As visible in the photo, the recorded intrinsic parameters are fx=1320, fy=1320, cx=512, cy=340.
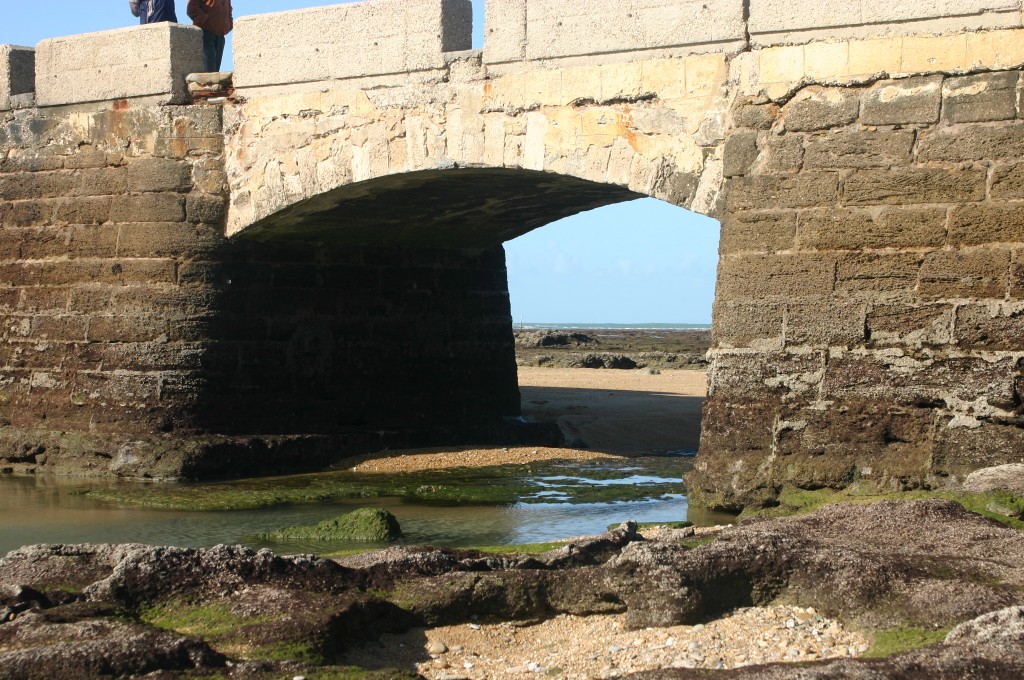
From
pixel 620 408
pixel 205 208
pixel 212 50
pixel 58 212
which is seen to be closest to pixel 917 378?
pixel 205 208

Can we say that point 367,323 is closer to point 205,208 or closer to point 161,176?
point 205,208

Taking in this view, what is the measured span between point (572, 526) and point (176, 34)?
4.78 m

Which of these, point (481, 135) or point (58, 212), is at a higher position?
point (481, 135)

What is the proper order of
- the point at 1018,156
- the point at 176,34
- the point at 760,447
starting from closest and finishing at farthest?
the point at 1018,156 → the point at 760,447 → the point at 176,34

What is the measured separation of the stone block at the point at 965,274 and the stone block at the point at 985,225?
59mm

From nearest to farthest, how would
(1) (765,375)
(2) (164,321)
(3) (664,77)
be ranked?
(1) (765,375)
(3) (664,77)
(2) (164,321)

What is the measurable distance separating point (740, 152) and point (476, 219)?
345 centimetres

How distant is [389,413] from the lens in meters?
10.2

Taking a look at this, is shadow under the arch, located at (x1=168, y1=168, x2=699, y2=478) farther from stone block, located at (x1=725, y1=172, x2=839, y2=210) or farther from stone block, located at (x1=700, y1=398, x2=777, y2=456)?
stone block, located at (x1=700, y1=398, x2=777, y2=456)

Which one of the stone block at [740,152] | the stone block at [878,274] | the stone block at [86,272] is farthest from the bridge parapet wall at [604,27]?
the stone block at [86,272]

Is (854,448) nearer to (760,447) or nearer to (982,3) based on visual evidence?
(760,447)

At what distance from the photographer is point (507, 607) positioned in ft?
13.4

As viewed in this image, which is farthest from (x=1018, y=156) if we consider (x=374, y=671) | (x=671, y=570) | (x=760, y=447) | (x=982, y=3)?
(x=374, y=671)

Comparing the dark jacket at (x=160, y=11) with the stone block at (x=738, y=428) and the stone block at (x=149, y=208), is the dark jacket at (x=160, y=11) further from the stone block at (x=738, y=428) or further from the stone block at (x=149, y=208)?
the stone block at (x=738, y=428)
